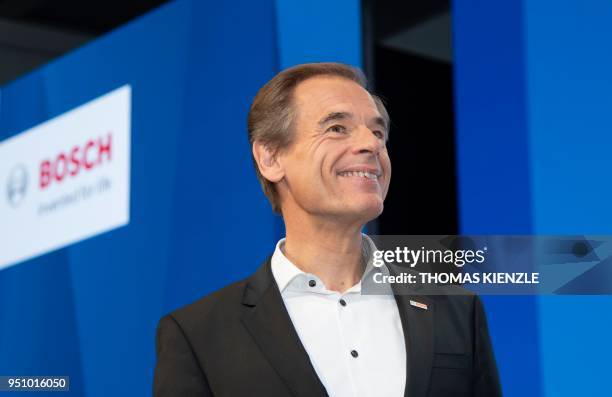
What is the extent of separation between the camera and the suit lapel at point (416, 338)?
1654 mm

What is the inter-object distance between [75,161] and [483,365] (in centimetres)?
304

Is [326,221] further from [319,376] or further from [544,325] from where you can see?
[544,325]

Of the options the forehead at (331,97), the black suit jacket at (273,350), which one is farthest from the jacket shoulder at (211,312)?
the forehead at (331,97)

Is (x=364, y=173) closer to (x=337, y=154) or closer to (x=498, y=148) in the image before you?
(x=337, y=154)

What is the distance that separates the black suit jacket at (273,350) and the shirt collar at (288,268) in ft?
0.07

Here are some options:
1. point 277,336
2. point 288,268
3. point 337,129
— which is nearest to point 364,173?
point 337,129

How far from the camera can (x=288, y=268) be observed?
187 centimetres

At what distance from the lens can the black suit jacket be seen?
1.67 metres

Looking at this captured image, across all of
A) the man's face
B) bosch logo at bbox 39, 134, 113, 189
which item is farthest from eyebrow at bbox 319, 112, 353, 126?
bosch logo at bbox 39, 134, 113, 189

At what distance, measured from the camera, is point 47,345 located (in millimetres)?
4438

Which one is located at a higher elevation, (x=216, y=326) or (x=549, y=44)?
(x=549, y=44)

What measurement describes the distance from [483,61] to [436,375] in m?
1.66

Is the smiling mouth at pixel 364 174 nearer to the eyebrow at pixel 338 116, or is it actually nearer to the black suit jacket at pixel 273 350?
the eyebrow at pixel 338 116

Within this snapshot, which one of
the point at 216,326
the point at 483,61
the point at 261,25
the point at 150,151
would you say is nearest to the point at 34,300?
the point at 150,151
